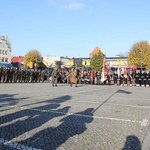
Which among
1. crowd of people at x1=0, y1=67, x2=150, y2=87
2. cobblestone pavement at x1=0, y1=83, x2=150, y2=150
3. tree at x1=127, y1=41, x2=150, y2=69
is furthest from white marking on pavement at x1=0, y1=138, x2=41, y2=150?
tree at x1=127, y1=41, x2=150, y2=69

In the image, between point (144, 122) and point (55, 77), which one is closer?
point (144, 122)

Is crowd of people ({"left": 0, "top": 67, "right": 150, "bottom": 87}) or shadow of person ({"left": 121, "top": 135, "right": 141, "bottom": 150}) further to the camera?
crowd of people ({"left": 0, "top": 67, "right": 150, "bottom": 87})

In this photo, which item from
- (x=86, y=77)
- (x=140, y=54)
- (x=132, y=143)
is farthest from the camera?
(x=140, y=54)

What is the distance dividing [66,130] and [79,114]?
2261 mm

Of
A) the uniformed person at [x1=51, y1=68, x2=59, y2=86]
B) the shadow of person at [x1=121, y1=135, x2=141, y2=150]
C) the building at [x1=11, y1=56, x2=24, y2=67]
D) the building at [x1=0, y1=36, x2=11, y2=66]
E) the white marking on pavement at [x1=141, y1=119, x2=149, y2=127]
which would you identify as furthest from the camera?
the building at [x1=11, y1=56, x2=24, y2=67]

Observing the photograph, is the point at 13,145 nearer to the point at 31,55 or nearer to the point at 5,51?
the point at 31,55

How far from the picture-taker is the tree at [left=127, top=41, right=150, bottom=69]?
67562 millimetres

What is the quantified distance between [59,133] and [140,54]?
6572 centimetres

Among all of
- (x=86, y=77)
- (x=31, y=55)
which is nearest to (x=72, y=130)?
(x=86, y=77)

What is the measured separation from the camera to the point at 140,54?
69.0 metres

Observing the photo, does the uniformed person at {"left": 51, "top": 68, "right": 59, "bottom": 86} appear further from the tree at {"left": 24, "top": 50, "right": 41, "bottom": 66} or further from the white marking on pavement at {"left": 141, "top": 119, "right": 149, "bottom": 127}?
the tree at {"left": 24, "top": 50, "right": 41, "bottom": 66}

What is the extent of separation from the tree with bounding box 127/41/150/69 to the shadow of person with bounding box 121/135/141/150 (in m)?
Result: 62.9

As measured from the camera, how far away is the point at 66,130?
604 cm

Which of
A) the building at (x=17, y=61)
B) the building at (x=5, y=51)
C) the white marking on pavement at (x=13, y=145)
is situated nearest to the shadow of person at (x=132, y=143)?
the white marking on pavement at (x=13, y=145)
